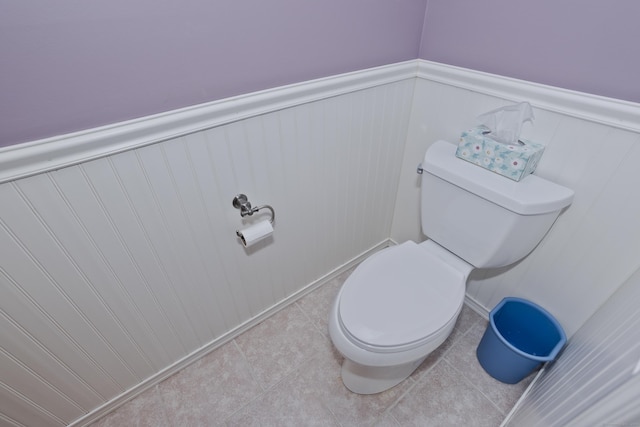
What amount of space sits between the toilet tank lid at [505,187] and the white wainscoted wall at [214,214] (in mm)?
70

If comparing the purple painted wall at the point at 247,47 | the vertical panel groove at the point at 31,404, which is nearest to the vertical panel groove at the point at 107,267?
the purple painted wall at the point at 247,47

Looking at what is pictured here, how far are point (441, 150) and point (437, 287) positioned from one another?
505mm

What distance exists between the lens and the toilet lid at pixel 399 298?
918 millimetres

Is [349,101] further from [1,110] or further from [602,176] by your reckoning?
[1,110]

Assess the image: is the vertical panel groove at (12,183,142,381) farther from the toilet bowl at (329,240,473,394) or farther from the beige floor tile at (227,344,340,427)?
the toilet bowl at (329,240,473,394)

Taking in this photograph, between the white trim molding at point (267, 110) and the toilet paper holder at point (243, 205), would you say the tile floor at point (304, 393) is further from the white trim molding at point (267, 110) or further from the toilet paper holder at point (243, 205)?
the white trim molding at point (267, 110)

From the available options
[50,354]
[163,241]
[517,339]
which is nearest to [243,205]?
[163,241]

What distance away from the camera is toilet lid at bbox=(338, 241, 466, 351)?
92cm

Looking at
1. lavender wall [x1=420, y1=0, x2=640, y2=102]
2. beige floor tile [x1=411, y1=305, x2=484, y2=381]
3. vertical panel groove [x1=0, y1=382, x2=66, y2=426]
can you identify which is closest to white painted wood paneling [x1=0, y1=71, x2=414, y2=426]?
vertical panel groove [x1=0, y1=382, x2=66, y2=426]

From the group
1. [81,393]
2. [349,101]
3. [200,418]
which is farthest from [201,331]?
[349,101]

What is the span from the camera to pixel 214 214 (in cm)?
100

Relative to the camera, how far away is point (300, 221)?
49.4 inches

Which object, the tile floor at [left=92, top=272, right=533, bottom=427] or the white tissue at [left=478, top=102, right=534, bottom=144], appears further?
the tile floor at [left=92, top=272, right=533, bottom=427]

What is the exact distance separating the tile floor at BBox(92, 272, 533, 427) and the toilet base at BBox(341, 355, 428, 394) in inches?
1.5
